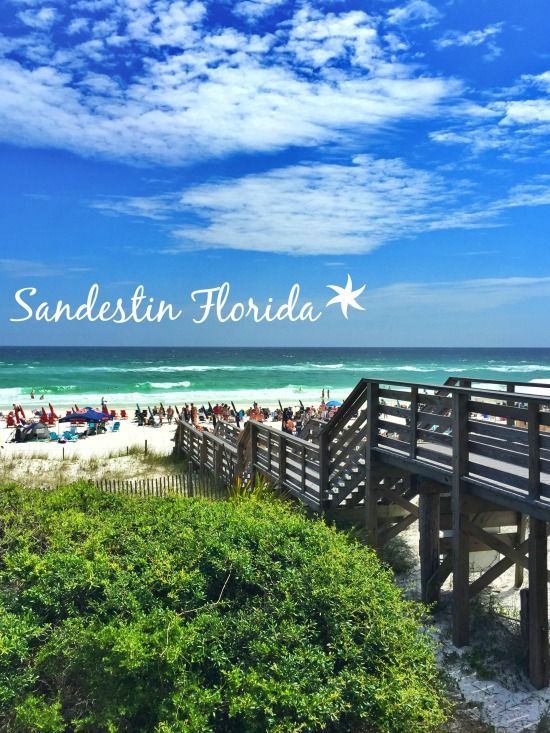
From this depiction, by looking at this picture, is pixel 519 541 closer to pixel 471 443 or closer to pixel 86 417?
pixel 471 443

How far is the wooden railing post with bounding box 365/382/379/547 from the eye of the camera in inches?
360

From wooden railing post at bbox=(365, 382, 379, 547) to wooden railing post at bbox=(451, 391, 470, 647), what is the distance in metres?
1.94

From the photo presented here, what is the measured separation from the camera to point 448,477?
7488 mm

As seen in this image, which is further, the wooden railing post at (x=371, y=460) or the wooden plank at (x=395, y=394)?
the wooden railing post at (x=371, y=460)

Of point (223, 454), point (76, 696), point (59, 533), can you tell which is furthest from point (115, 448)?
point (76, 696)

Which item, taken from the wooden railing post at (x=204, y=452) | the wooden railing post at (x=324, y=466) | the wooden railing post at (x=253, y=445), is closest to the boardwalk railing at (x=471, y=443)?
the wooden railing post at (x=324, y=466)

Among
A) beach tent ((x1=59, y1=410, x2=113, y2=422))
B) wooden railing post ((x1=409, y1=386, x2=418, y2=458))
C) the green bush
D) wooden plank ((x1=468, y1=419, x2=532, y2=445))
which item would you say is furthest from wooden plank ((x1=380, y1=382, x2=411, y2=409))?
beach tent ((x1=59, y1=410, x2=113, y2=422))

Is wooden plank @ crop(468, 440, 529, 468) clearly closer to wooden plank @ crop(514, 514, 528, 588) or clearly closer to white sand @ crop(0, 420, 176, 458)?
wooden plank @ crop(514, 514, 528, 588)

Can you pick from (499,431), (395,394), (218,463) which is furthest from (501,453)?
(218,463)

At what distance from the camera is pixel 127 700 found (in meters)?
3.97

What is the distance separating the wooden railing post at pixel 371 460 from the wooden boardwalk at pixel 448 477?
0.05 ft

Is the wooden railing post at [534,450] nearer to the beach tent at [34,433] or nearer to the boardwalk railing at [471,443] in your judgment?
the boardwalk railing at [471,443]

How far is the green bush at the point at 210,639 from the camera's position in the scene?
393 cm

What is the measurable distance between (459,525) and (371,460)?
6.84 ft
